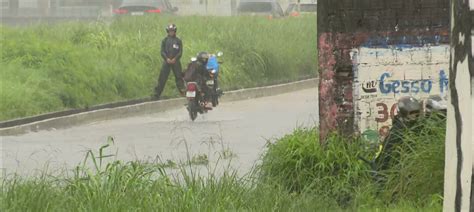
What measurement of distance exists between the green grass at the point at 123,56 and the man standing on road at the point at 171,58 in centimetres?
65

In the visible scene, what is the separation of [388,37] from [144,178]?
276 centimetres

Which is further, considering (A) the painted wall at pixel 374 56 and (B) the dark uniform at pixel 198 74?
(B) the dark uniform at pixel 198 74

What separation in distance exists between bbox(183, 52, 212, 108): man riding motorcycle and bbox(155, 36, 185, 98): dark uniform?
8.85 ft

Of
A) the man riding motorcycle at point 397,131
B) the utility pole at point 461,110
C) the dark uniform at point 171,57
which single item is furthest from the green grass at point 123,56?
the utility pole at point 461,110

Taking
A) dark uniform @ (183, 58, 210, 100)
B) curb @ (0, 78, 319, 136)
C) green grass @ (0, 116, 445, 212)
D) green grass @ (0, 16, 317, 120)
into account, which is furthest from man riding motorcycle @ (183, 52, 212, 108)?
green grass @ (0, 116, 445, 212)

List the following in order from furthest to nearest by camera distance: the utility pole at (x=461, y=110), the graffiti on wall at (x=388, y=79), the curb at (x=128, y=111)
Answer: the curb at (x=128, y=111)
the graffiti on wall at (x=388, y=79)
the utility pole at (x=461, y=110)

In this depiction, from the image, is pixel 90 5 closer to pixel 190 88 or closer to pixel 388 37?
pixel 190 88

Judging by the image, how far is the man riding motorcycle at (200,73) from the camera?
21484mm

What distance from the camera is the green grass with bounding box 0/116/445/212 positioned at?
27.2 feet

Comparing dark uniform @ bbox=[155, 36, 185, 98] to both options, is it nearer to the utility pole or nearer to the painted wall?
the painted wall

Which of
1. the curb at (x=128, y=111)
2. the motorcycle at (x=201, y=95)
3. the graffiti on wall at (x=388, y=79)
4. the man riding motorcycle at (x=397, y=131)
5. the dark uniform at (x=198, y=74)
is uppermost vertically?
the graffiti on wall at (x=388, y=79)

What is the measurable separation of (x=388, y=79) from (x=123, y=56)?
55.2 ft

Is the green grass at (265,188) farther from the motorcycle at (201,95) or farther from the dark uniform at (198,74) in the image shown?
the dark uniform at (198,74)

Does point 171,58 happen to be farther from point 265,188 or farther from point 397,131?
point 265,188
